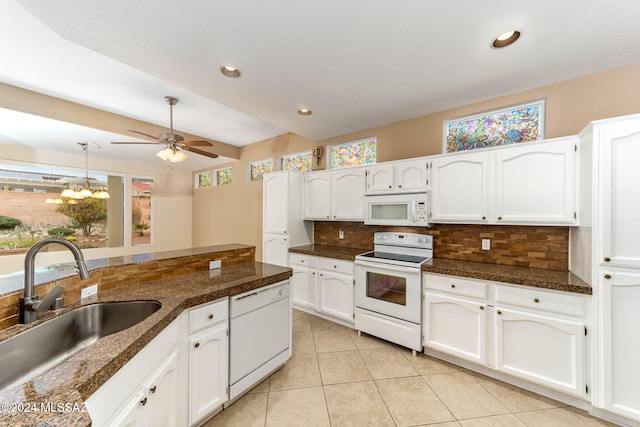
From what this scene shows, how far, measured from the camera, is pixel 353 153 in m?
3.82

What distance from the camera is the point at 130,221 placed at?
17.7 ft

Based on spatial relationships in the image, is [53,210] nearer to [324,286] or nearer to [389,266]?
[324,286]

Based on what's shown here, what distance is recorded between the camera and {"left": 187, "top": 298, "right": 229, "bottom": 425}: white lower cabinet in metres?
1.53

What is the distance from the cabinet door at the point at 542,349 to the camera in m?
1.80

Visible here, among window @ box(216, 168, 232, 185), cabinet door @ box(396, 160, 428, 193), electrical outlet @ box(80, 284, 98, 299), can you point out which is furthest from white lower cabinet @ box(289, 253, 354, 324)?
window @ box(216, 168, 232, 185)

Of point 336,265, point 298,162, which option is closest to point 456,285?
point 336,265

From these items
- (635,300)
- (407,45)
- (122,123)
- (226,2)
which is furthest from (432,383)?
(122,123)

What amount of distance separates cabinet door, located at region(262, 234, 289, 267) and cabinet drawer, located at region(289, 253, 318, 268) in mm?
122

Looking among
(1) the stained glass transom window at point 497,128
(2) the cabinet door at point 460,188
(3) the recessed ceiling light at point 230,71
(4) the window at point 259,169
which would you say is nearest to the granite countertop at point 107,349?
(3) the recessed ceiling light at point 230,71

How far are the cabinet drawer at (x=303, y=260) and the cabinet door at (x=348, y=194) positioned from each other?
26.2 inches

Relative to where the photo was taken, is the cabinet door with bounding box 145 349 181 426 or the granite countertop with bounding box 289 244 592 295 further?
the granite countertop with bounding box 289 244 592 295

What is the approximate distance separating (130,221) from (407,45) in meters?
6.17

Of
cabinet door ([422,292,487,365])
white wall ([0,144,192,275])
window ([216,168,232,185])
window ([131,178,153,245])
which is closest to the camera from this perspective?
cabinet door ([422,292,487,365])

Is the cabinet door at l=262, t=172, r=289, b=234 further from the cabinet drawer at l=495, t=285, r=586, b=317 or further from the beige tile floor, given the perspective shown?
the cabinet drawer at l=495, t=285, r=586, b=317
